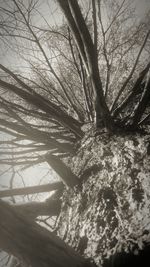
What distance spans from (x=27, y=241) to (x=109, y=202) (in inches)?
33.3

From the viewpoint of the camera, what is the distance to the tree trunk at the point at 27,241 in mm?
1299

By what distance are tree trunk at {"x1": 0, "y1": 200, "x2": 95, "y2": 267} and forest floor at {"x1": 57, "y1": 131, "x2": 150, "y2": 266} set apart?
0.44 m

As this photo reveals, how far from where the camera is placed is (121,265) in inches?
58.8

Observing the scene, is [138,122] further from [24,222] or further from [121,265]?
[24,222]

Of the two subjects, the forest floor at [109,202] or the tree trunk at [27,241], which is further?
the forest floor at [109,202]

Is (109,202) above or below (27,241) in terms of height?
below

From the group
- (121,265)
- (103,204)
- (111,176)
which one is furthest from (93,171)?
(121,265)

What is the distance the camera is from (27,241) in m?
1.30

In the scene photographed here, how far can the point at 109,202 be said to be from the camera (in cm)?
195

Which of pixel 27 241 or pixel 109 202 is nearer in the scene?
pixel 27 241

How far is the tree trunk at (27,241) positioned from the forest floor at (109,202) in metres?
0.44

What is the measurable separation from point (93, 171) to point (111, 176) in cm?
28

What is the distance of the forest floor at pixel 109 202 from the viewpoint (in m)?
1.64

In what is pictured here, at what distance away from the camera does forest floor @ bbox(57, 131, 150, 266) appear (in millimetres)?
1638
